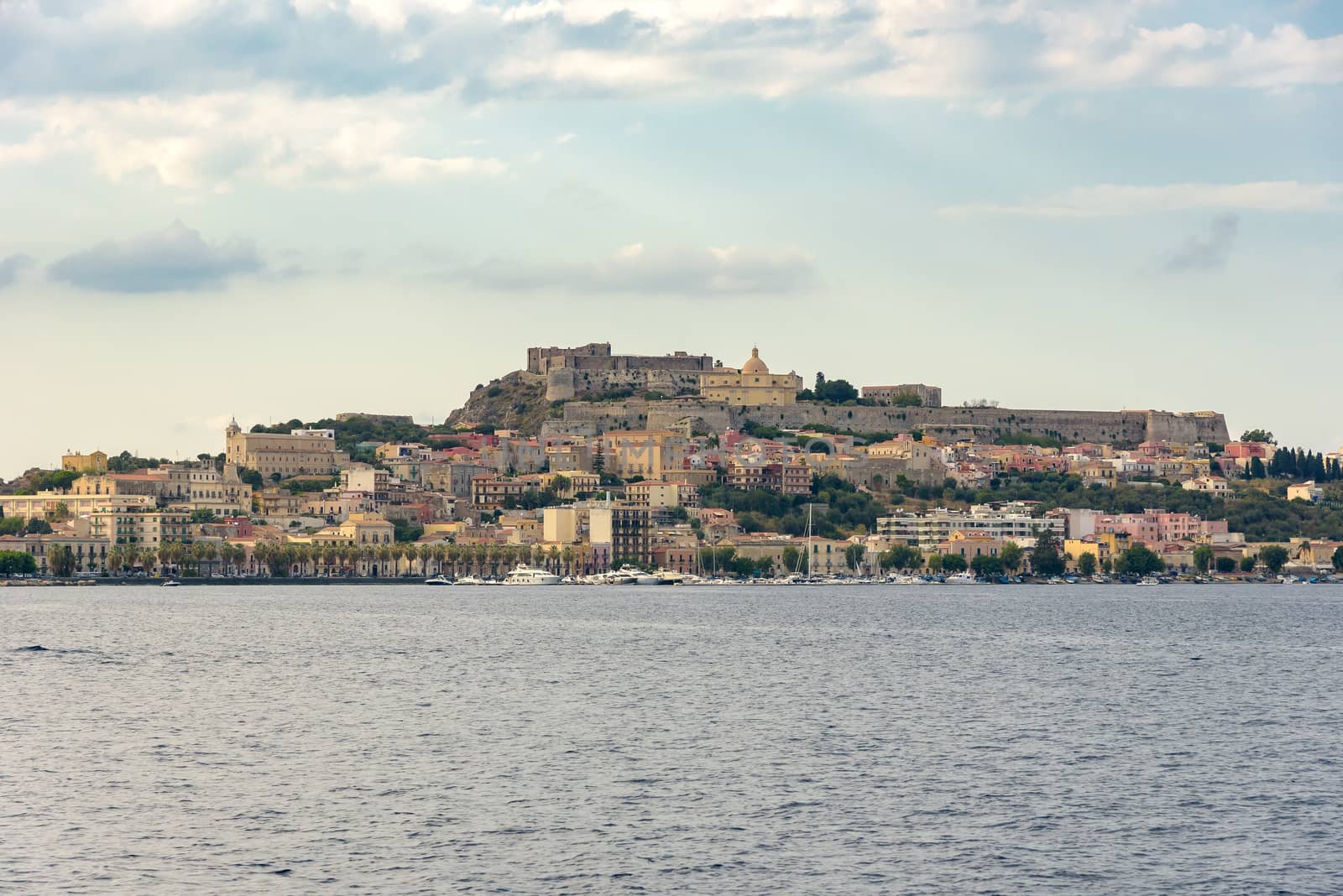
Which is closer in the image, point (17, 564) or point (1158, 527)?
point (17, 564)

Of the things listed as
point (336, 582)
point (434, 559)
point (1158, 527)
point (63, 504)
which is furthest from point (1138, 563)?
point (63, 504)

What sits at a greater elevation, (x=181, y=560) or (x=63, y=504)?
(x=63, y=504)

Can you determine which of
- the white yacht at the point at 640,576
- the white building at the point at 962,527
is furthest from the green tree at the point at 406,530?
the white building at the point at 962,527

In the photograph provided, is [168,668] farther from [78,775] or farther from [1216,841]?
[1216,841]

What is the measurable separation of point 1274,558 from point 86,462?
72.4 m

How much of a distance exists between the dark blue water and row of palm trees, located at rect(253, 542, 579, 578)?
179 ft

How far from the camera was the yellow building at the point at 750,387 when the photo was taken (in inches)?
5659

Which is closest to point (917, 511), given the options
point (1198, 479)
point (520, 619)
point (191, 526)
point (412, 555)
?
point (1198, 479)

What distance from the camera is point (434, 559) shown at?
113125 mm

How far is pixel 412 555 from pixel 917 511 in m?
31.9

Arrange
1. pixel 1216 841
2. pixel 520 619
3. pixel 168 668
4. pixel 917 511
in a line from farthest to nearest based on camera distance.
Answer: pixel 917 511, pixel 520 619, pixel 168 668, pixel 1216 841

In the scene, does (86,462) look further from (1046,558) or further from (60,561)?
(1046,558)

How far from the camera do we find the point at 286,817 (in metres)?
24.8

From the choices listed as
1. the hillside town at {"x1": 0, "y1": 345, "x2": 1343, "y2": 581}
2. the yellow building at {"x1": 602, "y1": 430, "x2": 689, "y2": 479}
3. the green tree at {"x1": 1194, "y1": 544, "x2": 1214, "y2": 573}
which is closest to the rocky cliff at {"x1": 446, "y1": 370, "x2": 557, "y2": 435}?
the hillside town at {"x1": 0, "y1": 345, "x2": 1343, "y2": 581}
